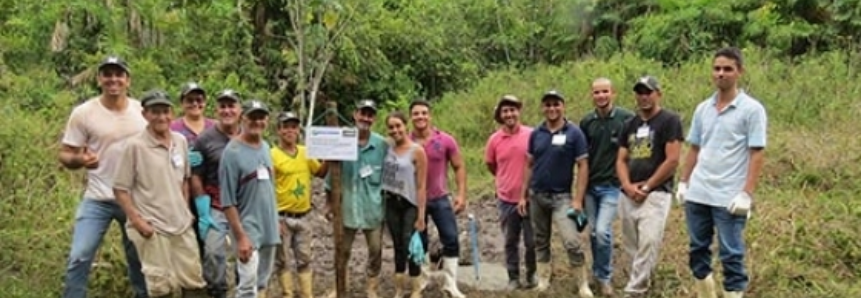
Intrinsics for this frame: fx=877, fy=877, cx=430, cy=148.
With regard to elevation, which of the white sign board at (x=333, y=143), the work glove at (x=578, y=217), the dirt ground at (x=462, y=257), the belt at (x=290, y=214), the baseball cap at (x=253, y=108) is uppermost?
the baseball cap at (x=253, y=108)

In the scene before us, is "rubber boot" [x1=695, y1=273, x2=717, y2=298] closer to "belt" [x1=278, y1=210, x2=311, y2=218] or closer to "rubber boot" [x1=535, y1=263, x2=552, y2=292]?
"rubber boot" [x1=535, y1=263, x2=552, y2=292]

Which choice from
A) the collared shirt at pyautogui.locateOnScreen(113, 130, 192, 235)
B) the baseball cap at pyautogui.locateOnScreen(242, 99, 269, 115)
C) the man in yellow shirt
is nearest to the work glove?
the man in yellow shirt

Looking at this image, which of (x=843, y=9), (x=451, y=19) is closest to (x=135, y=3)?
(x=451, y=19)

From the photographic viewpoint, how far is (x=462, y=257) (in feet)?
26.2

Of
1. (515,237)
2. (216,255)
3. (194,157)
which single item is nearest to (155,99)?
(194,157)

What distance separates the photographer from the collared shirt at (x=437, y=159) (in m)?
6.23

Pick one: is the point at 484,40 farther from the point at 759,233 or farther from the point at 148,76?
the point at 759,233

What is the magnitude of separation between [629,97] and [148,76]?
6.92 meters

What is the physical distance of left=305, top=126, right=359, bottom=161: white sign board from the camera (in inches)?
223

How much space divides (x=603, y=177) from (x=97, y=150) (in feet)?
11.0

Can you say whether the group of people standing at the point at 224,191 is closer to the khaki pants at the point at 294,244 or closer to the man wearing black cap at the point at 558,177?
the khaki pants at the point at 294,244

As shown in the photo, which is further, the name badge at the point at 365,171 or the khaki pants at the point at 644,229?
the name badge at the point at 365,171

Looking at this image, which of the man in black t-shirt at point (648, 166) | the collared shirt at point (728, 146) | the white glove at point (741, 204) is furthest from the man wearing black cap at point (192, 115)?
the white glove at point (741, 204)

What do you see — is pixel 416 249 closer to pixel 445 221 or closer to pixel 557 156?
pixel 445 221
